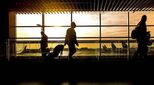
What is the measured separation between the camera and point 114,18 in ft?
86.4

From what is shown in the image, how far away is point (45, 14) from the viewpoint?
2661 centimetres

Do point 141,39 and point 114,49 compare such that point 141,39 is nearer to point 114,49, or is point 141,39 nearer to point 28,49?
point 114,49

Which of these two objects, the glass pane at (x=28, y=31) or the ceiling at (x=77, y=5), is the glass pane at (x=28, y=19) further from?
the ceiling at (x=77, y=5)

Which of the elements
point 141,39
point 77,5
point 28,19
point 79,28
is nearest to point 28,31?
A: point 28,19

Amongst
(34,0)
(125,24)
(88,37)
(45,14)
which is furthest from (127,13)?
(34,0)

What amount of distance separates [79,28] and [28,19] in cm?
309

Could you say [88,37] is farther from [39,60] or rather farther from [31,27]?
[39,60]

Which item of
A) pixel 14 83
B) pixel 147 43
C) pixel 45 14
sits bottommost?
pixel 14 83

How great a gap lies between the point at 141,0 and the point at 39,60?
18.2ft

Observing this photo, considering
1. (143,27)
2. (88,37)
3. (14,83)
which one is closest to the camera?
(14,83)

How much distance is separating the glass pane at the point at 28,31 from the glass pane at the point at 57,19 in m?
0.73

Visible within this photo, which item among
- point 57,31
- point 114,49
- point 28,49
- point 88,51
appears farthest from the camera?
point 57,31

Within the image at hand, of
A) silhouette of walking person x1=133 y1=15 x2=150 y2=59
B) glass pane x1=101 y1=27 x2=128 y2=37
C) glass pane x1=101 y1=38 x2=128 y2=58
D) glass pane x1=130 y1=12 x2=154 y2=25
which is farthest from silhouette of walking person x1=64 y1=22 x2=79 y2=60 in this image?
glass pane x1=130 y1=12 x2=154 y2=25

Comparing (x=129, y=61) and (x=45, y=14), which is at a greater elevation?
(x=45, y=14)
